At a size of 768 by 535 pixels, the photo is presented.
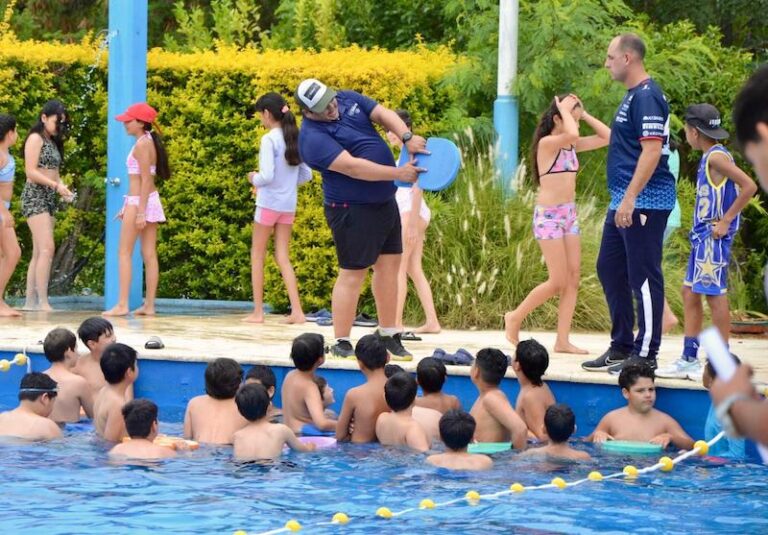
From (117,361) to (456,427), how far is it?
234 centimetres

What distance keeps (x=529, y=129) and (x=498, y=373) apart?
5.72 m

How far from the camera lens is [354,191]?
9078 millimetres

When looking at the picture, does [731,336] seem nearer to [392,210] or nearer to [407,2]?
[392,210]

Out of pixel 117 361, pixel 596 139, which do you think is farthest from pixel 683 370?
pixel 117 361

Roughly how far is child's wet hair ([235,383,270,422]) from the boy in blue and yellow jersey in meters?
2.59

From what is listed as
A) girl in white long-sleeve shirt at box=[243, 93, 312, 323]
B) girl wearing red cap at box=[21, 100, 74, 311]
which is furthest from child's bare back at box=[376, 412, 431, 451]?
girl wearing red cap at box=[21, 100, 74, 311]

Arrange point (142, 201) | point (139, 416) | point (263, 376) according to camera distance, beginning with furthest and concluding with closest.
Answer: point (142, 201), point (263, 376), point (139, 416)

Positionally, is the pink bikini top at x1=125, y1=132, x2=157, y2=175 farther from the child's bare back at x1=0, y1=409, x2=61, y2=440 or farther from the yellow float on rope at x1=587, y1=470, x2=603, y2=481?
the yellow float on rope at x1=587, y1=470, x2=603, y2=481

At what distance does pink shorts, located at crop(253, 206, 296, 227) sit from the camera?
11.5m

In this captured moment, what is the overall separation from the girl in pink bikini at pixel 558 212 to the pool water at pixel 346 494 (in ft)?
6.39

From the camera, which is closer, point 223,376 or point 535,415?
point 223,376

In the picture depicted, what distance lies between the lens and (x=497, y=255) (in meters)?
11.9

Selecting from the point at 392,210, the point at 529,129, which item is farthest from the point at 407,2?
the point at 392,210

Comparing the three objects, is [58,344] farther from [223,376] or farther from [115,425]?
[223,376]
